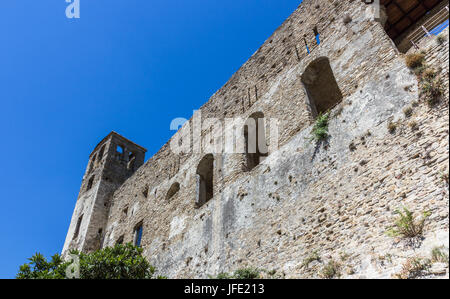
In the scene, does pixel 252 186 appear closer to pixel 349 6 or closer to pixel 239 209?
pixel 239 209

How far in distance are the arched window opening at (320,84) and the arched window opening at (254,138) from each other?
1615 mm

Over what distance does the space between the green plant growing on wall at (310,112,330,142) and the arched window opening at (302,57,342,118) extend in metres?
0.39

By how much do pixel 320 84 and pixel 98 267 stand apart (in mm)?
8064

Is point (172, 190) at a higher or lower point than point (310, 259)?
higher

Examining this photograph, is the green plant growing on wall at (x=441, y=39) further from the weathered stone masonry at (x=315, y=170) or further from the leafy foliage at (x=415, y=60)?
the leafy foliage at (x=415, y=60)

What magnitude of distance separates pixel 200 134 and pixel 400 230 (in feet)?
28.6

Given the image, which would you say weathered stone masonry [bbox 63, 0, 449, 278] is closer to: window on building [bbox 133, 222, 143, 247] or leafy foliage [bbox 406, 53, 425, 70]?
leafy foliage [bbox 406, 53, 425, 70]

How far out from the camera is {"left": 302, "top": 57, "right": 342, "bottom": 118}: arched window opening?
937 cm

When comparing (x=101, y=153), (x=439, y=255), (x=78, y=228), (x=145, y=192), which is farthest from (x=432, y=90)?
(x=101, y=153)

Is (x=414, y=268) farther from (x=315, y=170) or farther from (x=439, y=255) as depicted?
(x=315, y=170)

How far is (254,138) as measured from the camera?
1064cm

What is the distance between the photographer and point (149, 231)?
13.3 meters

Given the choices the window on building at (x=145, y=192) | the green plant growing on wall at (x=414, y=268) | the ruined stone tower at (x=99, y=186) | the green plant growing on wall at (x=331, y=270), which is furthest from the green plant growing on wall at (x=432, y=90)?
the ruined stone tower at (x=99, y=186)
